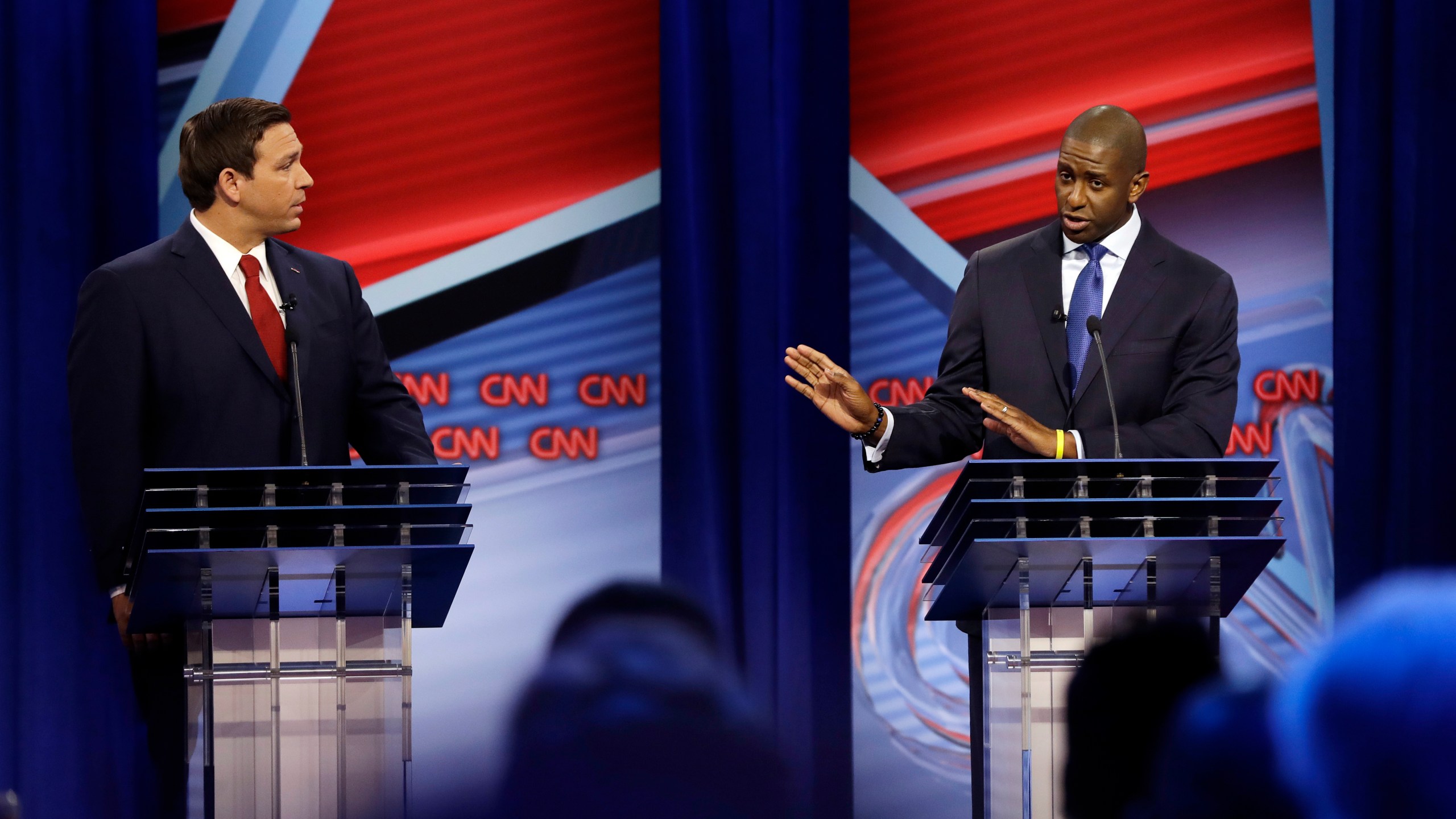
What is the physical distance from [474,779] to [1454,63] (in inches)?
139

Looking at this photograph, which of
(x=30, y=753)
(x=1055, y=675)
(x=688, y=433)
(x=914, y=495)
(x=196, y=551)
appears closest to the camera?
(x=196, y=551)

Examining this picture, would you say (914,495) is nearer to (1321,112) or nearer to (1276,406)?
(1276,406)

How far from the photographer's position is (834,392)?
3066 mm

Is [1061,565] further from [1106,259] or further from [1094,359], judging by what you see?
[1106,259]

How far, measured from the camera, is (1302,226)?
15.4 feet

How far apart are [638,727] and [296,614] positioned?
1.41 m

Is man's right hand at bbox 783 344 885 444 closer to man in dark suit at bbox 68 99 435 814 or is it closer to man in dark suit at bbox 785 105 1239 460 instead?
man in dark suit at bbox 785 105 1239 460

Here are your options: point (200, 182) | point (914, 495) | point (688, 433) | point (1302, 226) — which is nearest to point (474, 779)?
point (688, 433)

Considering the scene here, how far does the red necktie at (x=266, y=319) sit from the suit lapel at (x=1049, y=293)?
5.11ft

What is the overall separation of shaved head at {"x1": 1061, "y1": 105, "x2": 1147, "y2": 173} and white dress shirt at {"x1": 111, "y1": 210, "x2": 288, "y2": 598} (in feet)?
5.56

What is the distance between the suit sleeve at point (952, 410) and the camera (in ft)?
10.4

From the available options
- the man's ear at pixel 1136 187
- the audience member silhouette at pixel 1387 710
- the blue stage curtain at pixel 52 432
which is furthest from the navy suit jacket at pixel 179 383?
the audience member silhouette at pixel 1387 710

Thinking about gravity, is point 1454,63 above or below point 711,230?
above

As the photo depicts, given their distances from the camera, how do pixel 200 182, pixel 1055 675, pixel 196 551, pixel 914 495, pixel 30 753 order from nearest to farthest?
pixel 196 551, pixel 1055 675, pixel 200 182, pixel 30 753, pixel 914 495
